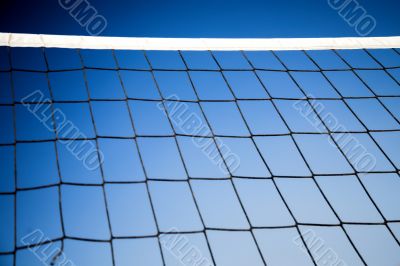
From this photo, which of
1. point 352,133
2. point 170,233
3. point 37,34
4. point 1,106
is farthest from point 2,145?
point 352,133

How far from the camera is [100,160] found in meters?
1.69

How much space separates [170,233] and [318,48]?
1.23 m

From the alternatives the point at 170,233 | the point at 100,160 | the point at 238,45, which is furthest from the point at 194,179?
the point at 238,45

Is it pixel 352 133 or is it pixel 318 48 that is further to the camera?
pixel 318 48

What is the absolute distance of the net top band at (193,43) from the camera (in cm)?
175

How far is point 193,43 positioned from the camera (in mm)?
1933

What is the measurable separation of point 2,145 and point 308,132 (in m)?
1.35

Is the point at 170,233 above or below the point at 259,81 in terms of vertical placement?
below

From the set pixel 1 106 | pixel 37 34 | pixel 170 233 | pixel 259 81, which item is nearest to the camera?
pixel 170 233

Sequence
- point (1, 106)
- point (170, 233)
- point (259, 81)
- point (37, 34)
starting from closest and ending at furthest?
point (170, 233)
point (1, 106)
point (37, 34)
point (259, 81)

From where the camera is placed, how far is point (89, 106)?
1702 mm

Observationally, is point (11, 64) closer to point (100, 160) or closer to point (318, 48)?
point (100, 160)

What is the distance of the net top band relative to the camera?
1750 mm

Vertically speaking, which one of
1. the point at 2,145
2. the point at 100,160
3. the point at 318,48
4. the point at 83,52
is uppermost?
the point at 318,48
